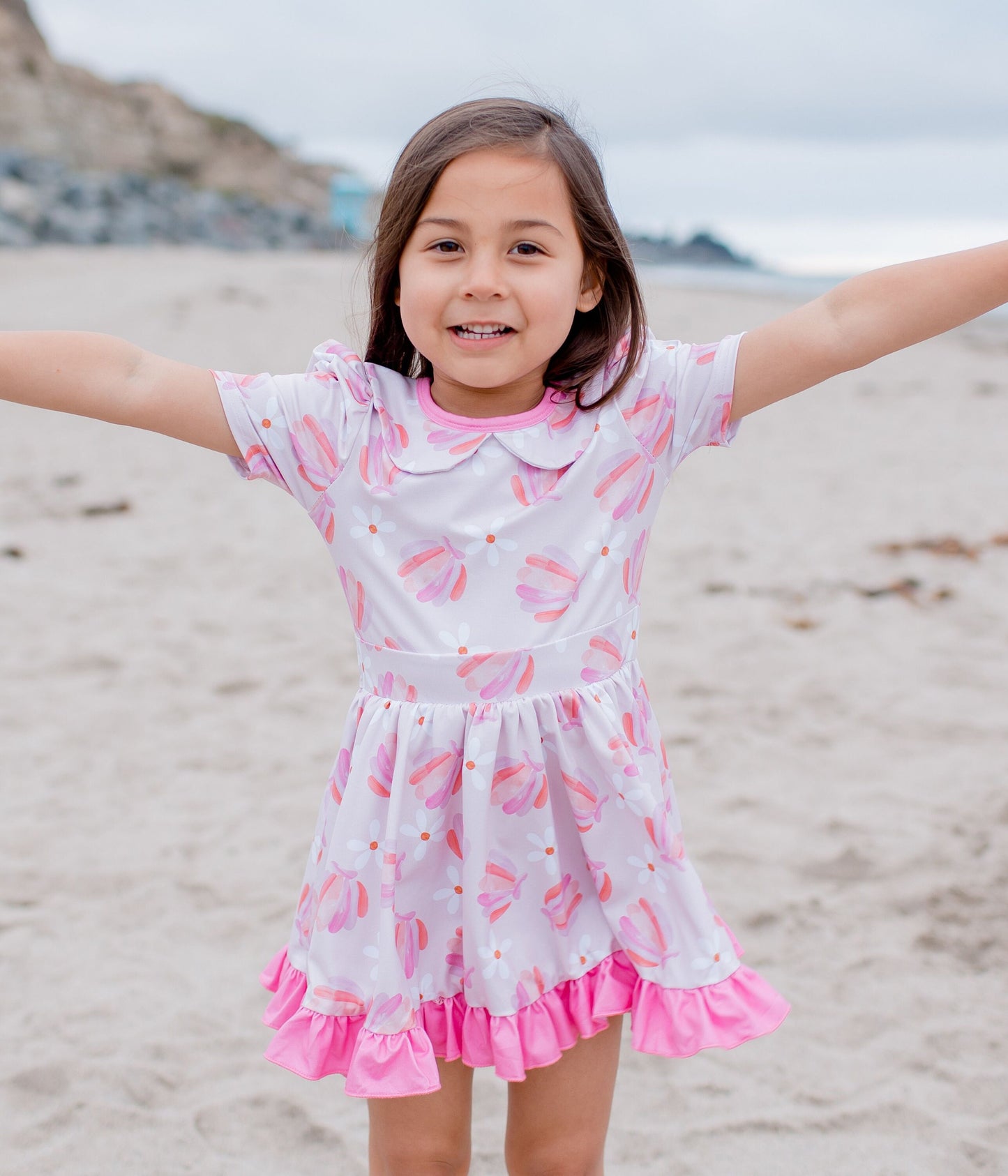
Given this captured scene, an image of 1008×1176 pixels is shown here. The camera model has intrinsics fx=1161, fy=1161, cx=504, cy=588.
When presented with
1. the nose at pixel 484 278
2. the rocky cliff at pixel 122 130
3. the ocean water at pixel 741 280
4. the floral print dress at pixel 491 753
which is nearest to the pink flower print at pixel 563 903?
the floral print dress at pixel 491 753

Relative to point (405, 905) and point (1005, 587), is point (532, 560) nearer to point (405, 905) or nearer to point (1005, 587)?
Answer: point (405, 905)

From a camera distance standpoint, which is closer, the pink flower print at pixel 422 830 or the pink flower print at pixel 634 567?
the pink flower print at pixel 422 830

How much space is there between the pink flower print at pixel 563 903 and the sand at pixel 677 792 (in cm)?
80

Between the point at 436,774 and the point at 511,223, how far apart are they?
0.73 metres

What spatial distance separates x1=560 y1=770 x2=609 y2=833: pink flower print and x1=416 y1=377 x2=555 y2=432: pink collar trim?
48 cm

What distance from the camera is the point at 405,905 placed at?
1.56m

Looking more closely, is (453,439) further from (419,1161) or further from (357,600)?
(419,1161)

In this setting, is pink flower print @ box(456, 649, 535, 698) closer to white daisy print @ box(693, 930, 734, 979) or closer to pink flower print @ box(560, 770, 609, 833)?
pink flower print @ box(560, 770, 609, 833)

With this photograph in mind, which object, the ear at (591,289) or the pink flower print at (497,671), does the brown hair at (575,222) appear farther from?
the pink flower print at (497,671)

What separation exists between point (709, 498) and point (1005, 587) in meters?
1.91

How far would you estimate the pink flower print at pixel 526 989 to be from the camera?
1.56 m

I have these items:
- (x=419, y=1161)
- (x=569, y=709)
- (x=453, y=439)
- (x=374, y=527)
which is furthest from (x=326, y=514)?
(x=419, y=1161)

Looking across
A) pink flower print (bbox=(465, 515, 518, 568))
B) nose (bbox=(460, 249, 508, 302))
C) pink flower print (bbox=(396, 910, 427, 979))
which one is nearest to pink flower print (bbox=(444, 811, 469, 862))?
pink flower print (bbox=(396, 910, 427, 979))

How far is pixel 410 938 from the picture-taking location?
5.16ft
